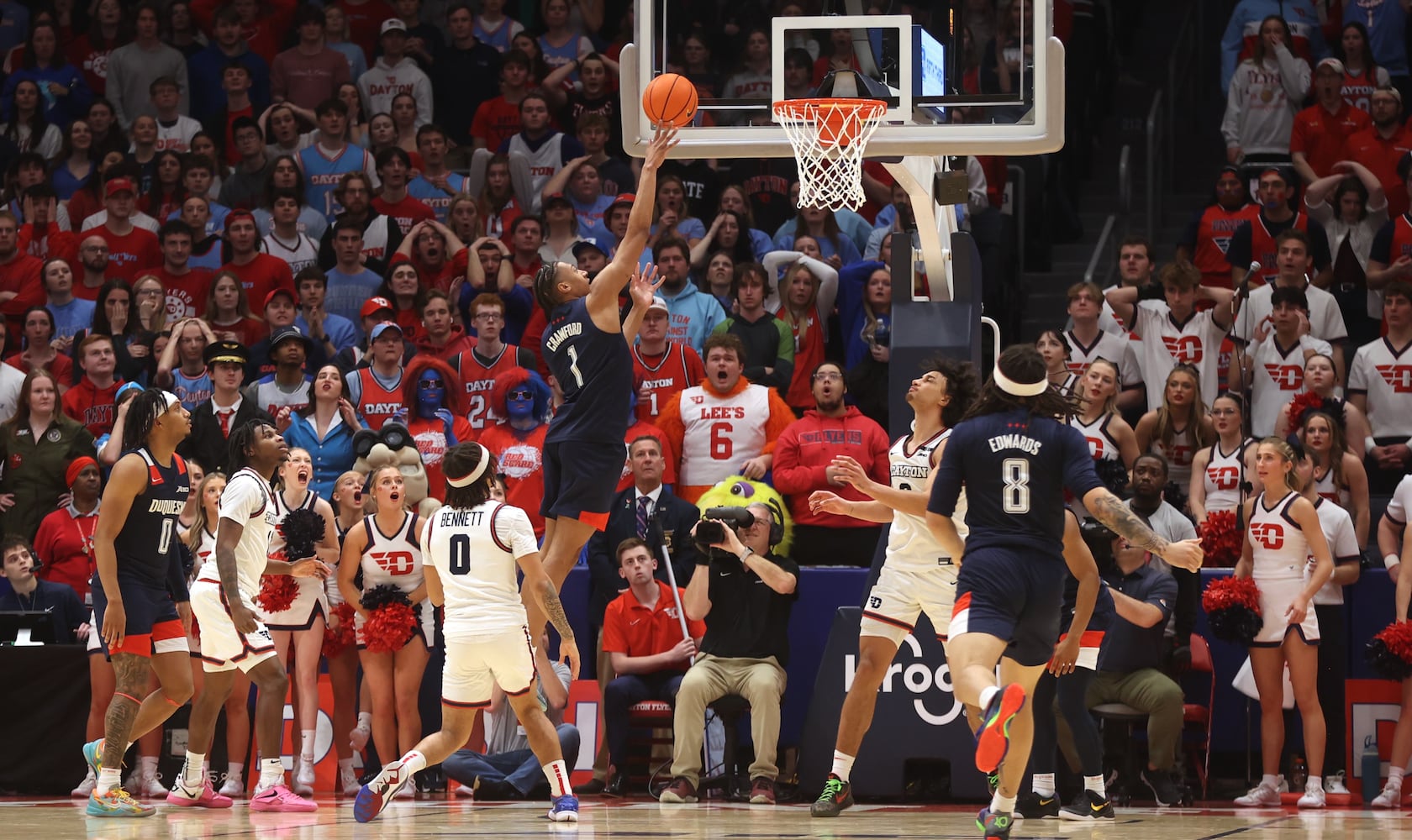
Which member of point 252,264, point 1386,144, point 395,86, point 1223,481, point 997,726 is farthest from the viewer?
point 395,86

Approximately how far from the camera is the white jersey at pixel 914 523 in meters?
9.72

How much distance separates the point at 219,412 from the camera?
13.8m

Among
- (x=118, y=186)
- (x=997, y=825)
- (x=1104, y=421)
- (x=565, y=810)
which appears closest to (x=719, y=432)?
(x=1104, y=421)

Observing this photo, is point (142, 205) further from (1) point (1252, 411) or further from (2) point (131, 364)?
(1) point (1252, 411)

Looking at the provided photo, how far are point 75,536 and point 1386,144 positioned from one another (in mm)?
11278

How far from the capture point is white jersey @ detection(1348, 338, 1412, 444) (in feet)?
43.4

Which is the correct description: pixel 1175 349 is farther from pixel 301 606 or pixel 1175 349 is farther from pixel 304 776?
pixel 304 776

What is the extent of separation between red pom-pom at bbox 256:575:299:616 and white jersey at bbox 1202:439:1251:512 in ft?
20.8

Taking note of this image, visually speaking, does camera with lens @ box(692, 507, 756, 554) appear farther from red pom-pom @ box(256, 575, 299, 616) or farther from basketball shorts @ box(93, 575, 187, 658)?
basketball shorts @ box(93, 575, 187, 658)

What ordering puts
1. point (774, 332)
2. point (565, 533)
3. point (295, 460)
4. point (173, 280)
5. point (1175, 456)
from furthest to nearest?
point (173, 280), point (774, 332), point (1175, 456), point (295, 460), point (565, 533)

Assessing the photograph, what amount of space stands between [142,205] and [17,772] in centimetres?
592

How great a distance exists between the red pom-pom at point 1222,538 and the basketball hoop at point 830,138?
12.7 feet

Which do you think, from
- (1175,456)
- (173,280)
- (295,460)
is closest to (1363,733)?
(1175,456)

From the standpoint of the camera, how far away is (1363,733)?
11516 mm
